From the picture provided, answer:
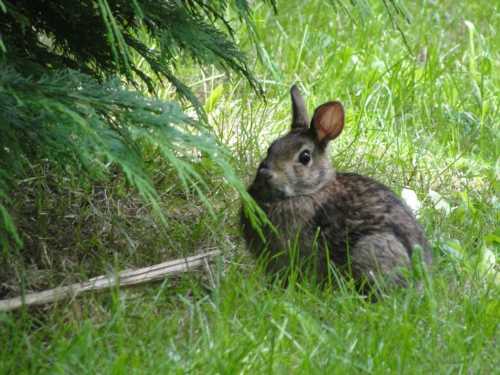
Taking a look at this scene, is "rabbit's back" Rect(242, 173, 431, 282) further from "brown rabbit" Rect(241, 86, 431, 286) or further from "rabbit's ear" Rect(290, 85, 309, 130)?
"rabbit's ear" Rect(290, 85, 309, 130)

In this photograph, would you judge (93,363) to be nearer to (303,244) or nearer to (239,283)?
(239,283)

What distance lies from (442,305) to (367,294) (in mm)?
410

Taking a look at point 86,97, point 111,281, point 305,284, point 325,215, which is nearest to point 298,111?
point 325,215

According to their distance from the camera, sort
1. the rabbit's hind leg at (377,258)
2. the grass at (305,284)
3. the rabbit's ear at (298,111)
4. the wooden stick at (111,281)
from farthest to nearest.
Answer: the rabbit's ear at (298,111)
the rabbit's hind leg at (377,258)
the wooden stick at (111,281)
the grass at (305,284)

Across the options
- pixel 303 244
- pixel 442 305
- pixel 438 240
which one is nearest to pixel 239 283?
pixel 303 244

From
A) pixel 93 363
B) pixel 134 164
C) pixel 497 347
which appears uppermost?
pixel 134 164

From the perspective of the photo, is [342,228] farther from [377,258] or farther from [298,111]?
[298,111]

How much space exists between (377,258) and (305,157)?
23.7 inches

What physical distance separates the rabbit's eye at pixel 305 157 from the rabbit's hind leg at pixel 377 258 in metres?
0.46

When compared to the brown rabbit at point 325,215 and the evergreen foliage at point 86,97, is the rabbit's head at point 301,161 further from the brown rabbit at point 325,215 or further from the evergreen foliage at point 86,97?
the evergreen foliage at point 86,97

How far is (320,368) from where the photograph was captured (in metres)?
3.45

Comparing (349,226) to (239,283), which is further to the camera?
(349,226)

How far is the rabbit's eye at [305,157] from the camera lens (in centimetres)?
475

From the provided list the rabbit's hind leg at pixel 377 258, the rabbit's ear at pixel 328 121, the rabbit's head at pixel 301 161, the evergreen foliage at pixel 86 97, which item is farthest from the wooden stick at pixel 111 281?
the rabbit's ear at pixel 328 121
